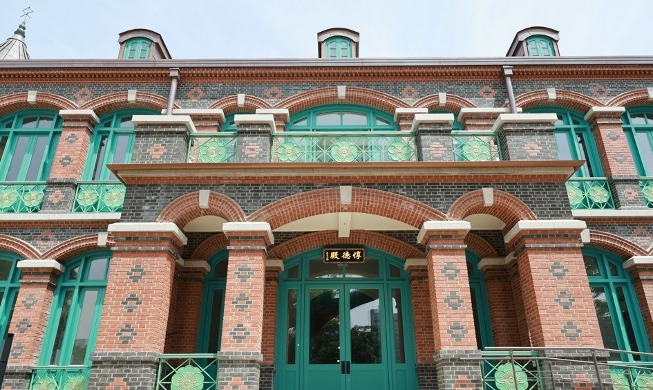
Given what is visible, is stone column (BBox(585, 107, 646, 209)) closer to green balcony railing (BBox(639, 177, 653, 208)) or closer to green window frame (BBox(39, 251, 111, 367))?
green balcony railing (BBox(639, 177, 653, 208))

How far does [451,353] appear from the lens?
7.91 metres

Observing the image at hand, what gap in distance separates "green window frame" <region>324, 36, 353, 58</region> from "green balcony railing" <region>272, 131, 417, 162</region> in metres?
5.91

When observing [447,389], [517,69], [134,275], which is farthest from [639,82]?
[134,275]

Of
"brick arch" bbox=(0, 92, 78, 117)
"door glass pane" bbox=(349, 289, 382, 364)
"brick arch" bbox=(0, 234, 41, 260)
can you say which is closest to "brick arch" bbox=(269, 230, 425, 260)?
"door glass pane" bbox=(349, 289, 382, 364)

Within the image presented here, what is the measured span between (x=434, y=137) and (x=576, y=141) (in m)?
5.37

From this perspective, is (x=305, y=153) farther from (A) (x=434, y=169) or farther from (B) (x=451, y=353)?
(B) (x=451, y=353)

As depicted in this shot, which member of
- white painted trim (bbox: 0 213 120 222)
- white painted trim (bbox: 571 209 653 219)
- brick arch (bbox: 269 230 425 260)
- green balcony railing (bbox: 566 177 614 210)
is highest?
green balcony railing (bbox: 566 177 614 210)

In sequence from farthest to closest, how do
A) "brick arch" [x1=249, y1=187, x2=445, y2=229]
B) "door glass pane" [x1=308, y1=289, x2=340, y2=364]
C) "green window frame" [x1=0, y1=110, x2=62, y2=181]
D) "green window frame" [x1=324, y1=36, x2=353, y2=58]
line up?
"green window frame" [x1=324, y1=36, x2=353, y2=58] → "green window frame" [x1=0, y1=110, x2=62, y2=181] → "door glass pane" [x1=308, y1=289, x2=340, y2=364] → "brick arch" [x1=249, y1=187, x2=445, y2=229]

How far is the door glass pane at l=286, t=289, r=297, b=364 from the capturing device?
11013 mm

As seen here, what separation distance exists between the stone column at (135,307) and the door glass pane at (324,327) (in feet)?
12.2

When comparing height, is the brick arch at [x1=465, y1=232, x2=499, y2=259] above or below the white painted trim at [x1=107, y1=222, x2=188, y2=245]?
above

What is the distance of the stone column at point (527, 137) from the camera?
9461mm

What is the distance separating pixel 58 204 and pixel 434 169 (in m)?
8.92

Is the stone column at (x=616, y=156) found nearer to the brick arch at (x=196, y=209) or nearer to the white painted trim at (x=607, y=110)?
the white painted trim at (x=607, y=110)
